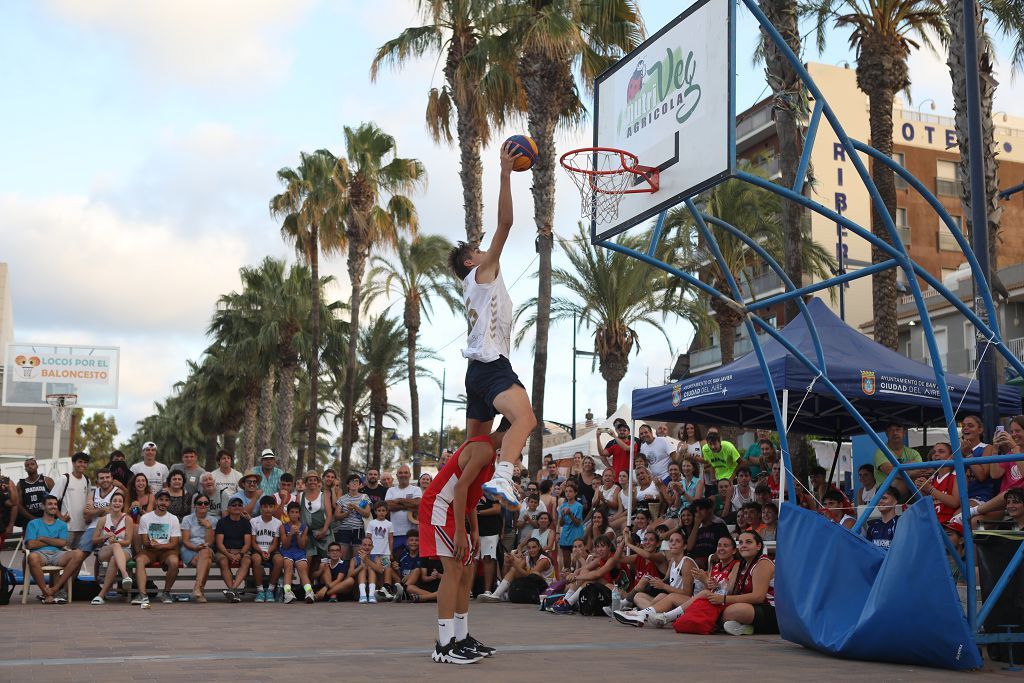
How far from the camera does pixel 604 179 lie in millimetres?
9656

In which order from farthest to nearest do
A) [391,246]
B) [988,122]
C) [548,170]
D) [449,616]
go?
[391,246], [548,170], [988,122], [449,616]

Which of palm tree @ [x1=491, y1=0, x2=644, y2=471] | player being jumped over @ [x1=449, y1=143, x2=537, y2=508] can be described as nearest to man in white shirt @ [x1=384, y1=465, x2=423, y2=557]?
palm tree @ [x1=491, y1=0, x2=644, y2=471]

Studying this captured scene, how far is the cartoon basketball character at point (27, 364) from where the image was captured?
5006 centimetres

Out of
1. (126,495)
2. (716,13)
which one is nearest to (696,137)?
(716,13)

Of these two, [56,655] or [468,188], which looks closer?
[56,655]

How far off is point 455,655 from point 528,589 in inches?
323

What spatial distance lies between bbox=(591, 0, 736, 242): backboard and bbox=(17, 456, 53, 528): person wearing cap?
9.73 m

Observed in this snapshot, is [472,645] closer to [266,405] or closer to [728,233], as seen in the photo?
[728,233]

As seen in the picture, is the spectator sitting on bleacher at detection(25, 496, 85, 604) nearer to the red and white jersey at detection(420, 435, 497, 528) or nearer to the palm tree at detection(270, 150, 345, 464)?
the red and white jersey at detection(420, 435, 497, 528)

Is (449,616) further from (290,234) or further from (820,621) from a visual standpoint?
(290,234)

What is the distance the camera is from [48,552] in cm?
1420

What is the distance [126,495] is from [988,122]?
1363 cm

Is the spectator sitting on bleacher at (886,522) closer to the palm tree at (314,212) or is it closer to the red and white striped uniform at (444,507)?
the red and white striped uniform at (444,507)

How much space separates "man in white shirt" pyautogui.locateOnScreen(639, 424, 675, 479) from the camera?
15.5m
